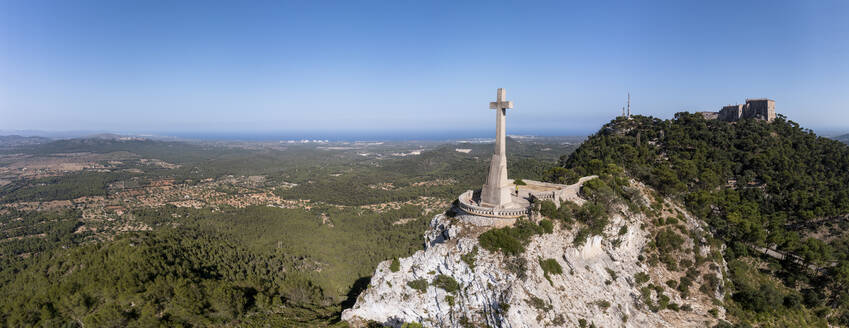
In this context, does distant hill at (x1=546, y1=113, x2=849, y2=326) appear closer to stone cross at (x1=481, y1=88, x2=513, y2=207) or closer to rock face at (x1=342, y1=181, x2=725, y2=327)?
rock face at (x1=342, y1=181, x2=725, y2=327)

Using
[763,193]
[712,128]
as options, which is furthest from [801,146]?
[763,193]

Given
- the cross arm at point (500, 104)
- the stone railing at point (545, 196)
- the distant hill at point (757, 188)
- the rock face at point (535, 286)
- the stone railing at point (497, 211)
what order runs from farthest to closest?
1. the distant hill at point (757, 188)
2. the stone railing at point (545, 196)
3. the stone railing at point (497, 211)
4. the cross arm at point (500, 104)
5. the rock face at point (535, 286)

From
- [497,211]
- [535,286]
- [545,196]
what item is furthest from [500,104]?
[535,286]

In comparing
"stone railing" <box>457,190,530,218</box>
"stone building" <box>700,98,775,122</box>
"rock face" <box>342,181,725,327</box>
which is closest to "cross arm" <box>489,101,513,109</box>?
"stone railing" <box>457,190,530,218</box>

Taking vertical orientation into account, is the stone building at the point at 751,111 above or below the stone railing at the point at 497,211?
above

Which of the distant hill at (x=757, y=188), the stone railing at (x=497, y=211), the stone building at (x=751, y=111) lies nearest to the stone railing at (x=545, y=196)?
the stone railing at (x=497, y=211)

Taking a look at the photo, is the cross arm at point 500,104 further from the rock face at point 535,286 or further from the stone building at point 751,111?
the stone building at point 751,111
